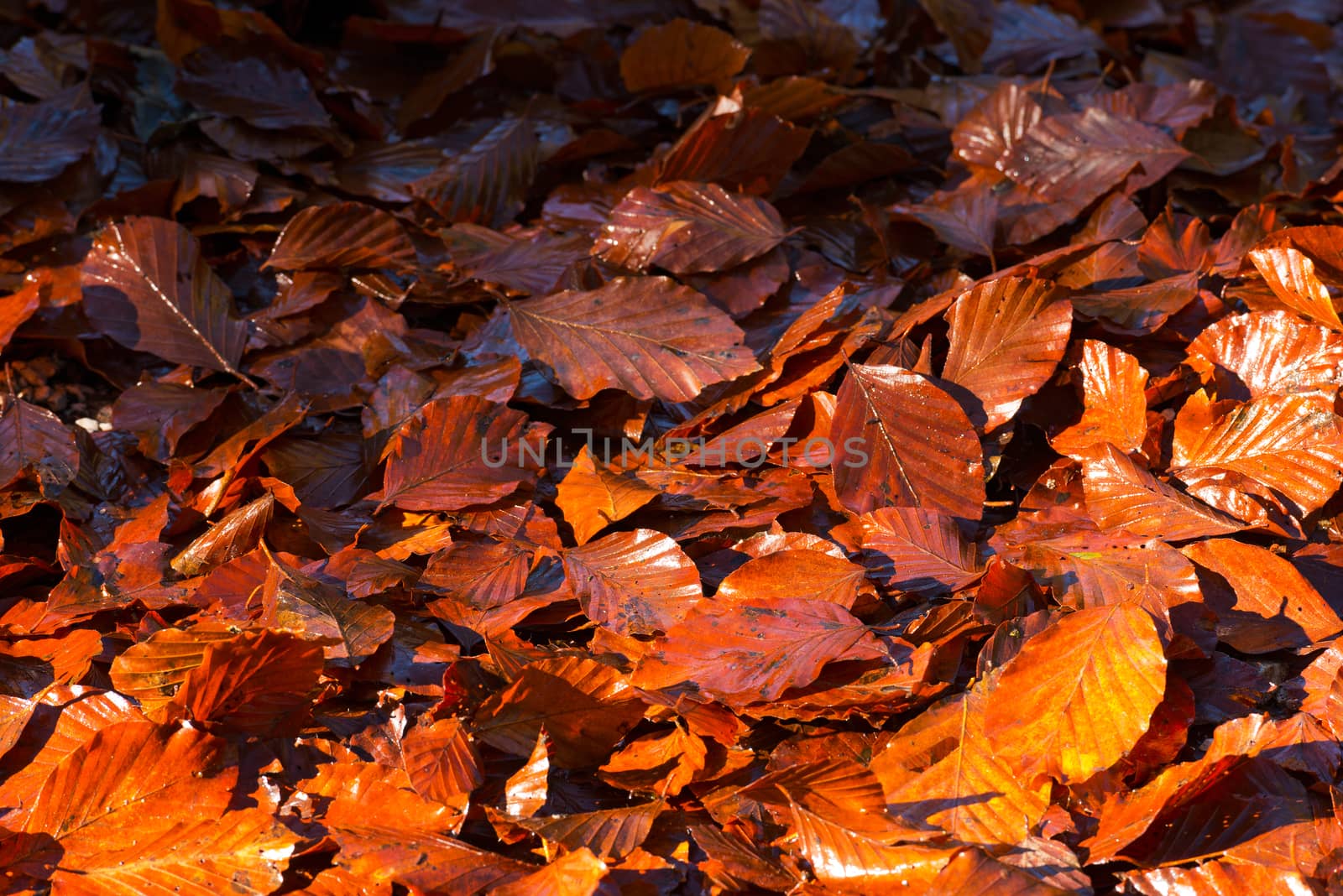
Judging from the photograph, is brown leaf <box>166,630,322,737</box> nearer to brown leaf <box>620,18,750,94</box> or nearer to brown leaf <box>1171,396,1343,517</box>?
brown leaf <box>1171,396,1343,517</box>

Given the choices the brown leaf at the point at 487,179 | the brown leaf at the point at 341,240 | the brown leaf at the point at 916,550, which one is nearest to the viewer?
the brown leaf at the point at 916,550

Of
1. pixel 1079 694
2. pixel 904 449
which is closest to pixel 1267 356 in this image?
pixel 904 449

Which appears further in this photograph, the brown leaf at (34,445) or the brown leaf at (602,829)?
the brown leaf at (34,445)

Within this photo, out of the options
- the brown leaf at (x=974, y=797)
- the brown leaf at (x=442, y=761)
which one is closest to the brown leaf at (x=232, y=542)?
the brown leaf at (x=442, y=761)

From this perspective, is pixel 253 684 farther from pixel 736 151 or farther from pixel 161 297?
pixel 736 151

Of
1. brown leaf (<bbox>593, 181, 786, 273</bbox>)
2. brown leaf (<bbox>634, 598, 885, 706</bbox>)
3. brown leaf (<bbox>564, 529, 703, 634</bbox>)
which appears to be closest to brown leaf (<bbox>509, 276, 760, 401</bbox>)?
brown leaf (<bbox>593, 181, 786, 273</bbox>)

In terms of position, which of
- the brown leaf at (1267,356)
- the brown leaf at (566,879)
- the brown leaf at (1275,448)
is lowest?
the brown leaf at (566,879)

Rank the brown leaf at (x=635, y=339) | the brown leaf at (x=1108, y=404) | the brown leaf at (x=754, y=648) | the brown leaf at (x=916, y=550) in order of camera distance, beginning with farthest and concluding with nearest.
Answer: the brown leaf at (x=635, y=339), the brown leaf at (x=1108, y=404), the brown leaf at (x=916, y=550), the brown leaf at (x=754, y=648)

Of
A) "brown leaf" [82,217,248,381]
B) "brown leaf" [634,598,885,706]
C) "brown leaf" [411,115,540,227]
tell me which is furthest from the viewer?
"brown leaf" [411,115,540,227]

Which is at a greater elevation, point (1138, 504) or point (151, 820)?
point (1138, 504)

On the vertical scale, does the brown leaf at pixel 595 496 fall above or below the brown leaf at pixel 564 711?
above

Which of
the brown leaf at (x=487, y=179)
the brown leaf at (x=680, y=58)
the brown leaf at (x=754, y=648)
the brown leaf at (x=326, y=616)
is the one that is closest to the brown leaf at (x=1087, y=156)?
the brown leaf at (x=680, y=58)

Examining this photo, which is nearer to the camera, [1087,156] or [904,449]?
[904,449]

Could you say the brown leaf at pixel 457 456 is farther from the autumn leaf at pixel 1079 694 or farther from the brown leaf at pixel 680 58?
the brown leaf at pixel 680 58
